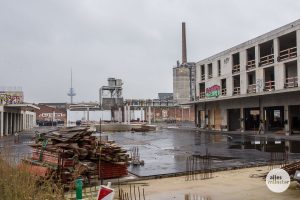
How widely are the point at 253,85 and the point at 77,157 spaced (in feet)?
112

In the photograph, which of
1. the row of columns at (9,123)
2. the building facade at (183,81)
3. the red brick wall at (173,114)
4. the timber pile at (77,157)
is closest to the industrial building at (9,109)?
the row of columns at (9,123)

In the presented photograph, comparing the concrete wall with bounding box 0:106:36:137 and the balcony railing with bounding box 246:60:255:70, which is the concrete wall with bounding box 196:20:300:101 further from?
the concrete wall with bounding box 0:106:36:137

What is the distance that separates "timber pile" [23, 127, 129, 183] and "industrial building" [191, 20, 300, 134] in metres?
24.3

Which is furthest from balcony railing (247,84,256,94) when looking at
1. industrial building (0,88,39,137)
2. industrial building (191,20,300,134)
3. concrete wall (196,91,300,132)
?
industrial building (0,88,39,137)

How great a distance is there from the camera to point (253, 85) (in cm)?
4278

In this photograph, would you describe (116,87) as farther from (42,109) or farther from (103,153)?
(103,153)

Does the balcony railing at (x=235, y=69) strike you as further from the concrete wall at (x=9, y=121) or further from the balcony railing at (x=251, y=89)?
the concrete wall at (x=9, y=121)

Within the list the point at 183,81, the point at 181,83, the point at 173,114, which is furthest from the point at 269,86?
the point at 173,114

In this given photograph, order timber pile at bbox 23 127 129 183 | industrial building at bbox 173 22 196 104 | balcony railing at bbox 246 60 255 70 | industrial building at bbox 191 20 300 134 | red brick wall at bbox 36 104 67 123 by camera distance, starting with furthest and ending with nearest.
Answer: industrial building at bbox 173 22 196 104 < red brick wall at bbox 36 104 67 123 < balcony railing at bbox 246 60 255 70 < industrial building at bbox 191 20 300 134 < timber pile at bbox 23 127 129 183

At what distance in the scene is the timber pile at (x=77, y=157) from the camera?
12.0m

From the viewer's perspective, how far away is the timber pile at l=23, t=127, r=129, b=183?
1200cm

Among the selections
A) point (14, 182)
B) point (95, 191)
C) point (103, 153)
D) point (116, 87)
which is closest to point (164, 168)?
point (103, 153)

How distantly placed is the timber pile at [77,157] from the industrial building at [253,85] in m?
→ 24.3

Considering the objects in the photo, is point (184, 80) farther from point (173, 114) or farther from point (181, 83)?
point (173, 114)
